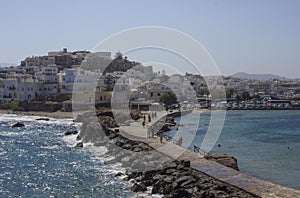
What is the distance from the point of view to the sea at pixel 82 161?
16609 mm

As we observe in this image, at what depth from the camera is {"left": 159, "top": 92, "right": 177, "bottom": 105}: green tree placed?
57.5 meters

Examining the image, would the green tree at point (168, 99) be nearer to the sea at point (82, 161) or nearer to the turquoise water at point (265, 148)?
the turquoise water at point (265, 148)

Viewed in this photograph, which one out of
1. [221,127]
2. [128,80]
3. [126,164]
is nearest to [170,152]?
[126,164]

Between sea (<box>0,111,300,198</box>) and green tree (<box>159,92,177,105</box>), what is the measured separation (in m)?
21.1

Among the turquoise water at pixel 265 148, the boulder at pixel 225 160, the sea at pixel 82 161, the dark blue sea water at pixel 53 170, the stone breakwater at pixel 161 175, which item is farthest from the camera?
the turquoise water at pixel 265 148

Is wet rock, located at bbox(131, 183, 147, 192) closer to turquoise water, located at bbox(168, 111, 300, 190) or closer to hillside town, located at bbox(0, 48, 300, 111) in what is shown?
turquoise water, located at bbox(168, 111, 300, 190)

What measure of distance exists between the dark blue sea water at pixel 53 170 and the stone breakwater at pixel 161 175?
0.70 meters

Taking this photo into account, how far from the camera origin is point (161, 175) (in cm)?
1661

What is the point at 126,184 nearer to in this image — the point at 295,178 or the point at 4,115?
the point at 295,178

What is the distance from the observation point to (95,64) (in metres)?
69.5

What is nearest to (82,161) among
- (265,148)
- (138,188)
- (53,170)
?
(53,170)

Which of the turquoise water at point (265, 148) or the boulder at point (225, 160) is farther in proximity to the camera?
the turquoise water at point (265, 148)

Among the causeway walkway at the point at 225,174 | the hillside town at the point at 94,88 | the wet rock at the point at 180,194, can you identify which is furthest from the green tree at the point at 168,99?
the wet rock at the point at 180,194

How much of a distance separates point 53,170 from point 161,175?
5.71 meters
